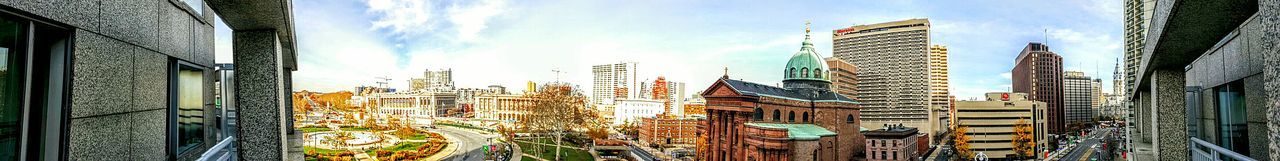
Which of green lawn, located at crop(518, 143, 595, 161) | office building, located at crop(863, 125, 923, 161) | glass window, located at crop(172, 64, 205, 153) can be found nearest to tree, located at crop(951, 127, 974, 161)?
office building, located at crop(863, 125, 923, 161)

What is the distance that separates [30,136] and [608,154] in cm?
3600

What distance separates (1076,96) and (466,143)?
6749cm

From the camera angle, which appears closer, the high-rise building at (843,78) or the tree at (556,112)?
the tree at (556,112)

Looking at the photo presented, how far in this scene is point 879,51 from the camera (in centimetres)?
4656

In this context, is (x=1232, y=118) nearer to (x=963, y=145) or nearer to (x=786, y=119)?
(x=786, y=119)

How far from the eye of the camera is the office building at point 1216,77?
2422 millimetres

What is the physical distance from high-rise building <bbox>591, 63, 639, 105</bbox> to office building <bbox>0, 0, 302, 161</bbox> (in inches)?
3420

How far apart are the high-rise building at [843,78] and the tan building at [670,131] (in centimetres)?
879

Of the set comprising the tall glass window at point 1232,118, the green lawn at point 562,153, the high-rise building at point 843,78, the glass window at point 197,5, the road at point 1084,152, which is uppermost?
the high-rise building at point 843,78

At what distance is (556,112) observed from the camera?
104ft

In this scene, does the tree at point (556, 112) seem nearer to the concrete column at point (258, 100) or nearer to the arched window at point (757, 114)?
the arched window at point (757, 114)

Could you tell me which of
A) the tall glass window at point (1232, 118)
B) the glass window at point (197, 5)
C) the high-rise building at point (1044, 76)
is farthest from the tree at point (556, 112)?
the high-rise building at point (1044, 76)

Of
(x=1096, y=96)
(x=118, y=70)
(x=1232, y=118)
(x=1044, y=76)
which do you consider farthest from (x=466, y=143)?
(x=1096, y=96)

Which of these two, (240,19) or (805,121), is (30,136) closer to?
(240,19)
